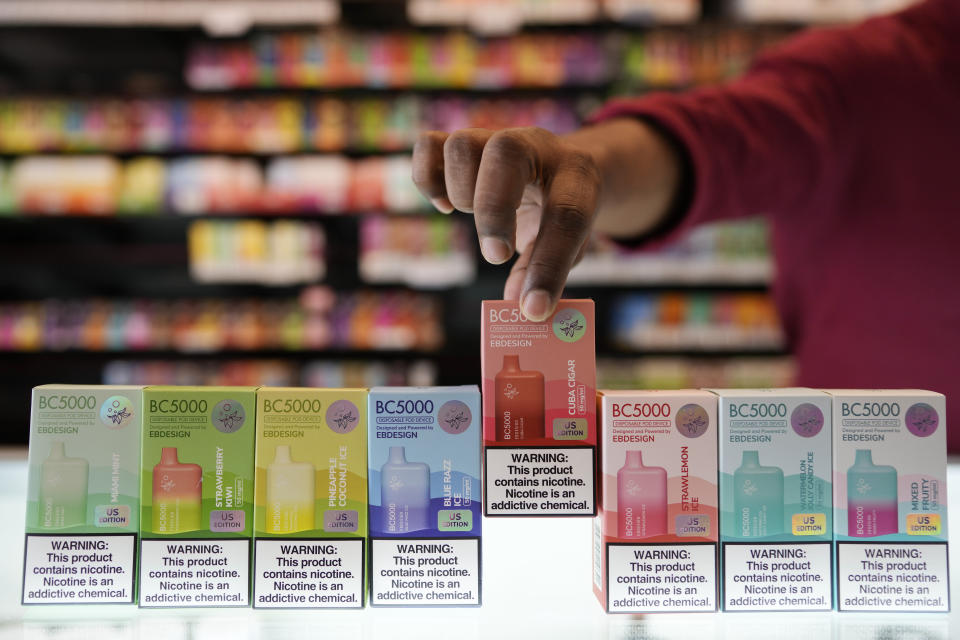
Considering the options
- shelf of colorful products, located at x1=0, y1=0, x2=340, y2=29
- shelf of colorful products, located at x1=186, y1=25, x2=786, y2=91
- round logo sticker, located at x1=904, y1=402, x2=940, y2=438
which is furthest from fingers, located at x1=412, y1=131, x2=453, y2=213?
shelf of colorful products, located at x1=0, y1=0, x2=340, y2=29

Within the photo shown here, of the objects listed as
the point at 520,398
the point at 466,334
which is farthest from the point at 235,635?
the point at 466,334

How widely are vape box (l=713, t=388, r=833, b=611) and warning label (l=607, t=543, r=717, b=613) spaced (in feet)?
0.06

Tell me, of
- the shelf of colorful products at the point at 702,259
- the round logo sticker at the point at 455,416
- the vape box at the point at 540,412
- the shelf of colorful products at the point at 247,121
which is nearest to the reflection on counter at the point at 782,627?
the vape box at the point at 540,412

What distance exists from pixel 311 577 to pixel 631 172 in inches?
28.9

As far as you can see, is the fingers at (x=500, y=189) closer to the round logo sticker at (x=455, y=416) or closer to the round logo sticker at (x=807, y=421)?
the round logo sticker at (x=455, y=416)

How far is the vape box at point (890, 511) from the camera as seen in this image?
71cm

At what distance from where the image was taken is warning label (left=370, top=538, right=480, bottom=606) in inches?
28.0

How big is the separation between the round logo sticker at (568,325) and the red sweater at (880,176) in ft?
2.38

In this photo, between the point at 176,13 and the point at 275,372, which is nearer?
the point at 176,13

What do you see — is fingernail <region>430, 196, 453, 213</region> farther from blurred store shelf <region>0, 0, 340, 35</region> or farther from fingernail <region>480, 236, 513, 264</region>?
blurred store shelf <region>0, 0, 340, 35</region>

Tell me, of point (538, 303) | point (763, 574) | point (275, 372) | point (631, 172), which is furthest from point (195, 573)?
point (275, 372)

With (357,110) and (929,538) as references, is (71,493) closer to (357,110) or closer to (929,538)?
(929,538)

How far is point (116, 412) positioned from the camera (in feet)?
2.40

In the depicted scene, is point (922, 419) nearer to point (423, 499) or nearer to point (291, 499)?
point (423, 499)
